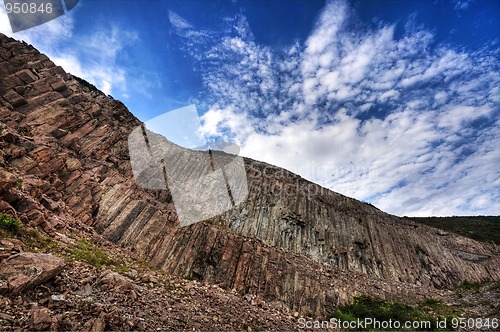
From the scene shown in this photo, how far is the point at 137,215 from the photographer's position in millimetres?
19984

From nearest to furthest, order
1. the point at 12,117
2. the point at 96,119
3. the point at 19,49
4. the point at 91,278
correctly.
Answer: the point at 91,278 < the point at 12,117 < the point at 19,49 < the point at 96,119

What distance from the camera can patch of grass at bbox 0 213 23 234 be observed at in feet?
33.6

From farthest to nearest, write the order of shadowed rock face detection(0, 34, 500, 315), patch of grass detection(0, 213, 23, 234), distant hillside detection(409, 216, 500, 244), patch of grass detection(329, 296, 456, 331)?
1. distant hillside detection(409, 216, 500, 244)
2. patch of grass detection(329, 296, 456, 331)
3. shadowed rock face detection(0, 34, 500, 315)
4. patch of grass detection(0, 213, 23, 234)

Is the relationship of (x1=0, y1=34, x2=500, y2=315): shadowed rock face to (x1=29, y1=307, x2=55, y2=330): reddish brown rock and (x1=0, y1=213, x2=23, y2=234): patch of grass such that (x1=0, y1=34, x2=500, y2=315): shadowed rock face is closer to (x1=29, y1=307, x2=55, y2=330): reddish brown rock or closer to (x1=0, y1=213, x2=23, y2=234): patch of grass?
(x1=0, y1=213, x2=23, y2=234): patch of grass

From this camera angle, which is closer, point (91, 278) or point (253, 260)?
point (91, 278)

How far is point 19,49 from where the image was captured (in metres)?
23.1

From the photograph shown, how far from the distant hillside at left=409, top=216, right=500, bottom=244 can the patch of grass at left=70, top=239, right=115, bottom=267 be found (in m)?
64.7

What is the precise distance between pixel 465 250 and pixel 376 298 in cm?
2874

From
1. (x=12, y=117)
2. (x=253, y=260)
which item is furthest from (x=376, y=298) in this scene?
(x=12, y=117)

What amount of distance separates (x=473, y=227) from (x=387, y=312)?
193ft

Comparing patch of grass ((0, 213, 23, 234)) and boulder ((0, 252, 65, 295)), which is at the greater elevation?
patch of grass ((0, 213, 23, 234))

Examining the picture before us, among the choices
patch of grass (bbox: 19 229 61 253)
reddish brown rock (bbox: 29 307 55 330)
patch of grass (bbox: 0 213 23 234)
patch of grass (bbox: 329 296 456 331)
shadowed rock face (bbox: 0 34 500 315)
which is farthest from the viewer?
patch of grass (bbox: 329 296 456 331)

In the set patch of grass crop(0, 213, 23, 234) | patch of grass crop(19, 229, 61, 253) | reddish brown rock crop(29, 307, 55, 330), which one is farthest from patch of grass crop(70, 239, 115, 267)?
reddish brown rock crop(29, 307, 55, 330)

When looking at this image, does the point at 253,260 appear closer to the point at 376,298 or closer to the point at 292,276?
the point at 292,276
